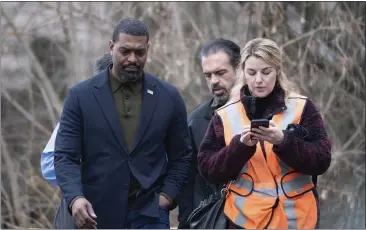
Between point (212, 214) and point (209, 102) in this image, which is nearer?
point (212, 214)

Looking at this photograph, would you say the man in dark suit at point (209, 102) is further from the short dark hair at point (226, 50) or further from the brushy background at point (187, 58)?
the brushy background at point (187, 58)

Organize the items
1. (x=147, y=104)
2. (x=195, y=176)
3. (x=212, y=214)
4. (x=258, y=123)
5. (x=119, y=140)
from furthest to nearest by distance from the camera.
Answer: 1. (x=195, y=176)
2. (x=147, y=104)
3. (x=119, y=140)
4. (x=212, y=214)
5. (x=258, y=123)

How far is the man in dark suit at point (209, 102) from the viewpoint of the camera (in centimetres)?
617

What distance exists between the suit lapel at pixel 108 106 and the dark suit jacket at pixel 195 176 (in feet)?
2.41

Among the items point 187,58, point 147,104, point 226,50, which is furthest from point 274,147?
point 187,58

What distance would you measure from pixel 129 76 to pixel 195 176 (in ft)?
3.17

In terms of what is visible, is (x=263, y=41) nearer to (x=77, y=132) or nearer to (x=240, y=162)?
(x=240, y=162)

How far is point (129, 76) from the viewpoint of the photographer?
5.62 metres

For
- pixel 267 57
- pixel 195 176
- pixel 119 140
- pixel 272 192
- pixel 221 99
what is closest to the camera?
pixel 272 192

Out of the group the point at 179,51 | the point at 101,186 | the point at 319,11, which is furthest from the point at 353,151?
the point at 101,186

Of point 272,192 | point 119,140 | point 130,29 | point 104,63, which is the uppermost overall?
point 130,29

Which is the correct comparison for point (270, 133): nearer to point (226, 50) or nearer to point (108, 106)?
point (108, 106)

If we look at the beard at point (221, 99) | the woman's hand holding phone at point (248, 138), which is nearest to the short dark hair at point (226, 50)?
the beard at point (221, 99)

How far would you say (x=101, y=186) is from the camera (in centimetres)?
563
